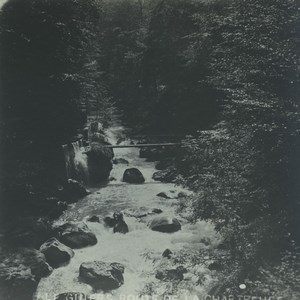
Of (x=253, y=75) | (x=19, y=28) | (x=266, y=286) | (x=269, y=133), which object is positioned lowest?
(x=266, y=286)

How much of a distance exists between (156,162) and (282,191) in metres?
10.1

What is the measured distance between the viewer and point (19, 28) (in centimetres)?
1248

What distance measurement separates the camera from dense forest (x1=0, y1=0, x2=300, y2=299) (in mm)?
8625

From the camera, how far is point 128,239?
11539mm

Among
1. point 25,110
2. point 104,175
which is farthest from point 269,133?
point 104,175

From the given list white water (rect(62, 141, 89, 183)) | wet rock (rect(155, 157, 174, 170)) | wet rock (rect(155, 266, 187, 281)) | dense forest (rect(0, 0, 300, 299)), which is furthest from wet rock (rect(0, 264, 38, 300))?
wet rock (rect(155, 157, 174, 170))

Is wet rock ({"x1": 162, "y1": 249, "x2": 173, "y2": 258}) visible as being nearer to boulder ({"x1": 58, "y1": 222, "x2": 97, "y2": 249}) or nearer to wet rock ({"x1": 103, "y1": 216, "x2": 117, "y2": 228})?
boulder ({"x1": 58, "y1": 222, "x2": 97, "y2": 249})

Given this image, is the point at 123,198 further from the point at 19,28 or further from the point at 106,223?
the point at 19,28

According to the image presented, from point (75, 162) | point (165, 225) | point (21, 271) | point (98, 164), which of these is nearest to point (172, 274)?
point (165, 225)

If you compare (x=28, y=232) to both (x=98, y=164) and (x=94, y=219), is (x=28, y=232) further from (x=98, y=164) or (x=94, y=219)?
(x=98, y=164)

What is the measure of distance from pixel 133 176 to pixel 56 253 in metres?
6.55

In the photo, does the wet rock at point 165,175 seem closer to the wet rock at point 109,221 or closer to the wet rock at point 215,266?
the wet rock at point 109,221

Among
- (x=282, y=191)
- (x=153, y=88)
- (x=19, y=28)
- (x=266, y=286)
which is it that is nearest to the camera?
(x=266, y=286)

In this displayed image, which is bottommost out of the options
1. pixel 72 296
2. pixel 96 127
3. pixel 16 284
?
pixel 72 296
